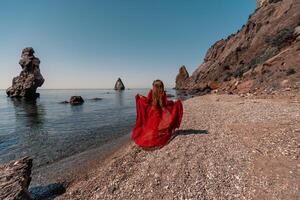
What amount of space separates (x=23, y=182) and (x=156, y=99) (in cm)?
611

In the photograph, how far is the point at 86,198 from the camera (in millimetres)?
5465

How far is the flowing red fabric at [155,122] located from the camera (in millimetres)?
8742

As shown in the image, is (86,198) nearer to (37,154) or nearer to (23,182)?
(23,182)

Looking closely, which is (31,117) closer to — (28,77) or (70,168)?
(70,168)

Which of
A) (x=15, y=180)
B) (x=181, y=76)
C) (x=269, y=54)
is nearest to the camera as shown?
(x=15, y=180)

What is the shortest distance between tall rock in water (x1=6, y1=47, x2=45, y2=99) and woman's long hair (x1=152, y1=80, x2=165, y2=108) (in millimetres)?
83660

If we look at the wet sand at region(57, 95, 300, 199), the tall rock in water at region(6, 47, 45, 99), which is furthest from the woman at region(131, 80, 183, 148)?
the tall rock in water at region(6, 47, 45, 99)

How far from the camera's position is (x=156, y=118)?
355 inches

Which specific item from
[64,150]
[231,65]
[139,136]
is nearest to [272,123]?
[139,136]

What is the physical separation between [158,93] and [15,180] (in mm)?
6374

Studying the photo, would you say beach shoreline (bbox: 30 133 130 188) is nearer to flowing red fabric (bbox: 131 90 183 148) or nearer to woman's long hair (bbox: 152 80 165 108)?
flowing red fabric (bbox: 131 90 183 148)

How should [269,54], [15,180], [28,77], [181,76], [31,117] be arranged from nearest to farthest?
1. [15,180]
2. [31,117]
3. [269,54]
4. [28,77]
5. [181,76]

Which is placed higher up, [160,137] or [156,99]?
[156,99]

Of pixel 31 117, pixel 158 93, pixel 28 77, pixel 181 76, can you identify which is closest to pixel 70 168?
pixel 158 93
